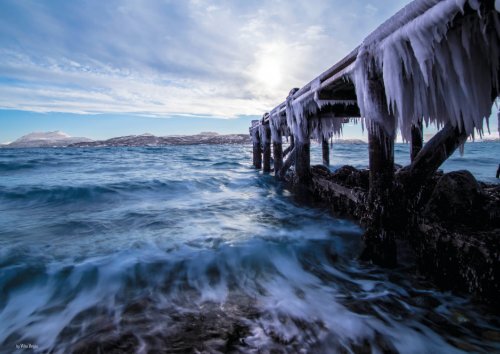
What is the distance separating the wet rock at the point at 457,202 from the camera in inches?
129

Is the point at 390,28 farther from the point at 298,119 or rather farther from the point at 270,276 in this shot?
the point at 298,119

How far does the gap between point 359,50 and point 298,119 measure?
11.2 feet

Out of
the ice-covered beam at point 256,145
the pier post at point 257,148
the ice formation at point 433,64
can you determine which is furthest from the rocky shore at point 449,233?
the pier post at point 257,148

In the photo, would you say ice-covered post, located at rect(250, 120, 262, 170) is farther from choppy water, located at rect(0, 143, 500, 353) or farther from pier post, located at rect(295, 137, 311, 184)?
choppy water, located at rect(0, 143, 500, 353)

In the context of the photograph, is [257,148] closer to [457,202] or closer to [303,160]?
[303,160]

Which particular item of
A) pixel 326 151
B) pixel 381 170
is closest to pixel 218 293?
pixel 381 170

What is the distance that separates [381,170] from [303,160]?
14.0 feet

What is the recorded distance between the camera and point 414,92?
9.44 feet

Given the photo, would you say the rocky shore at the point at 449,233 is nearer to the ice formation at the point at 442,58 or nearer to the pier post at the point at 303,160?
the ice formation at the point at 442,58

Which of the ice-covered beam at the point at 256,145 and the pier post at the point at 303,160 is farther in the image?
the ice-covered beam at the point at 256,145

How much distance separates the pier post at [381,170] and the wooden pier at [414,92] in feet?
0.04

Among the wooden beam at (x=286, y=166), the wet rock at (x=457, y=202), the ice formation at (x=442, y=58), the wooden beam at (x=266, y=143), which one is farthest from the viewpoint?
the wooden beam at (x=266, y=143)

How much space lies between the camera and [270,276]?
414 centimetres

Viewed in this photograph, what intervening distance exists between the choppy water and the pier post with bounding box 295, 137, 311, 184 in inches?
41.9
